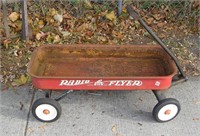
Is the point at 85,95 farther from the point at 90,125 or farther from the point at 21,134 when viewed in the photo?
the point at 21,134

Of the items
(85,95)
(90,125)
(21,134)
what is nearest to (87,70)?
(85,95)

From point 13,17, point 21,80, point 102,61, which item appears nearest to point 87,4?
point 13,17

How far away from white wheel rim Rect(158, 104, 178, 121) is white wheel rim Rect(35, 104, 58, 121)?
0.81 metres

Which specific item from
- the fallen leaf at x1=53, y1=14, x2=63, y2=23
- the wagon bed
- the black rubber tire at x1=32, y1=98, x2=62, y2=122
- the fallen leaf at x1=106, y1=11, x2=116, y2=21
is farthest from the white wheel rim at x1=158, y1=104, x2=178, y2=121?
the fallen leaf at x1=53, y1=14, x2=63, y2=23

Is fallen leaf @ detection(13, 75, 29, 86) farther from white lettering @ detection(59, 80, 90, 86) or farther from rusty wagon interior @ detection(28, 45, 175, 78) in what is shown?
white lettering @ detection(59, 80, 90, 86)

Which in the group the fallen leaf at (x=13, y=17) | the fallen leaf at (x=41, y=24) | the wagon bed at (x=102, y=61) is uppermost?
the fallen leaf at (x=13, y=17)

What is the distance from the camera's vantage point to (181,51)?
3.58m

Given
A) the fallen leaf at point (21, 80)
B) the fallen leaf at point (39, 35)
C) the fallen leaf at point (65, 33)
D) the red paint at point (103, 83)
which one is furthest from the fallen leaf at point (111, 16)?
the red paint at point (103, 83)

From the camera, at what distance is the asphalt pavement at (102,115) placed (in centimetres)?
264

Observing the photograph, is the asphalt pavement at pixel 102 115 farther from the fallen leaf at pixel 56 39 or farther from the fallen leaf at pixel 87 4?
the fallen leaf at pixel 87 4

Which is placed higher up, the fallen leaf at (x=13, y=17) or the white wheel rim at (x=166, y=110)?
the fallen leaf at (x=13, y=17)

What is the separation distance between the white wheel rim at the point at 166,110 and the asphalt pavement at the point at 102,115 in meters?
0.06

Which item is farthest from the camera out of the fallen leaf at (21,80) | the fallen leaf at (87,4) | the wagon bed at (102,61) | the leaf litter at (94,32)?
the fallen leaf at (87,4)

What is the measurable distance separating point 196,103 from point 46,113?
1.29 meters
